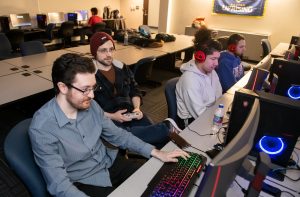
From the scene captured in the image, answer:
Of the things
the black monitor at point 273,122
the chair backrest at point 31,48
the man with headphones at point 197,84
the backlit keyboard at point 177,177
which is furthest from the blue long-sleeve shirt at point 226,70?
the chair backrest at point 31,48

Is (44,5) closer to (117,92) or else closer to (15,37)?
(15,37)

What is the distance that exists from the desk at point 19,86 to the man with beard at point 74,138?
1047 millimetres

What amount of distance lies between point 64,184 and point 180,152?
0.60 meters

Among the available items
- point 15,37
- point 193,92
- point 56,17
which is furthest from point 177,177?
point 56,17

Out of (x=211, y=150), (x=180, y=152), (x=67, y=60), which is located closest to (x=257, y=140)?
(x=211, y=150)

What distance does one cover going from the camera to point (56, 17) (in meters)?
6.93

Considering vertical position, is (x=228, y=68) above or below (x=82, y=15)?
below

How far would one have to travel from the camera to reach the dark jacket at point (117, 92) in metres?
2.12

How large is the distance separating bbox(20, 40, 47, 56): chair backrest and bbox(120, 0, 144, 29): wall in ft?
20.9

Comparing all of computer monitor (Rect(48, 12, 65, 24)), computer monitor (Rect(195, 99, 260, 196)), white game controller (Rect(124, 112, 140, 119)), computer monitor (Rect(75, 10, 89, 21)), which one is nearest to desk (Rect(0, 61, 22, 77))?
white game controller (Rect(124, 112, 140, 119))

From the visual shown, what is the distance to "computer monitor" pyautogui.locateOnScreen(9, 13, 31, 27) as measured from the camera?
603cm

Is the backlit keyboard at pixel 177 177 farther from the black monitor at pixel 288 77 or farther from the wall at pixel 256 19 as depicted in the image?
the wall at pixel 256 19

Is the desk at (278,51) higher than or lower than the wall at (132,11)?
lower

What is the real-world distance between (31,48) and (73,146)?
2.76 metres
